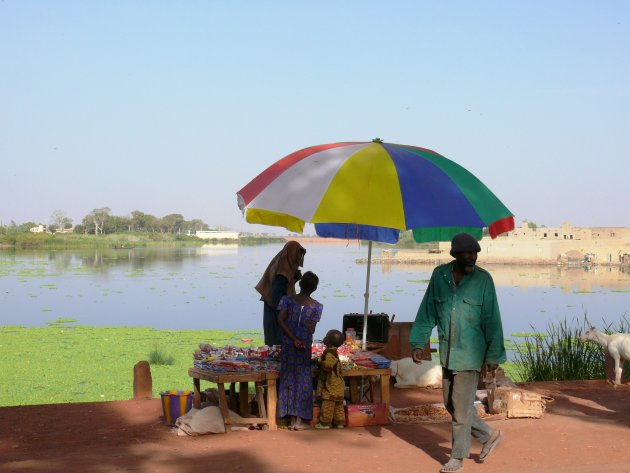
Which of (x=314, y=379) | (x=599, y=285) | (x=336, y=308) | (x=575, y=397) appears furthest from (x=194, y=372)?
(x=599, y=285)

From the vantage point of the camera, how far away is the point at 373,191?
260 inches

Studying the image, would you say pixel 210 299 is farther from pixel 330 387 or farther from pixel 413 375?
pixel 330 387

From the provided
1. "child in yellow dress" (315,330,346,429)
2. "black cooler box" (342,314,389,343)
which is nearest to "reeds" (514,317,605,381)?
"black cooler box" (342,314,389,343)

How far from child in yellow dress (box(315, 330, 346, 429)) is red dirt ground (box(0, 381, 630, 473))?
14cm

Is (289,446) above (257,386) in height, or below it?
below

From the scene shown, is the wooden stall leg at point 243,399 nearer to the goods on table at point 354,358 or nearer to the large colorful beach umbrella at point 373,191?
the goods on table at point 354,358

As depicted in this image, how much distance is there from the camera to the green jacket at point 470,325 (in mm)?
5309

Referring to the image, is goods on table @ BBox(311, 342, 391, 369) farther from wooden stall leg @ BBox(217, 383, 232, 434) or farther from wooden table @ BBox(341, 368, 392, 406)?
wooden stall leg @ BBox(217, 383, 232, 434)

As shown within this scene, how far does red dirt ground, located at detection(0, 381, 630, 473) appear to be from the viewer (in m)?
5.54

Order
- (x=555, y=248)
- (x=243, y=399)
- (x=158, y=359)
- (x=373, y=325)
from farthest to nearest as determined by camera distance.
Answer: (x=555, y=248) → (x=158, y=359) → (x=373, y=325) → (x=243, y=399)

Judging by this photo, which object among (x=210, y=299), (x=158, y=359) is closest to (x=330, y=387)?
(x=158, y=359)

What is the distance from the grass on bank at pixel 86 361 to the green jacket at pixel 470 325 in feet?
26.1

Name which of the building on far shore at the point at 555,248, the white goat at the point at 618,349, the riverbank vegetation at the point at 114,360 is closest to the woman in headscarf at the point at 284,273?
the white goat at the point at 618,349

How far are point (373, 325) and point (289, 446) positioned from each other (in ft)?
8.83
